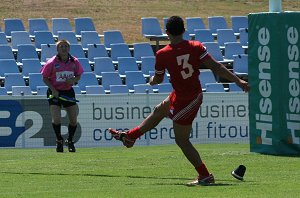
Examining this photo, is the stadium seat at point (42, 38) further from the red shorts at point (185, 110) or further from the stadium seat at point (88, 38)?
the red shorts at point (185, 110)

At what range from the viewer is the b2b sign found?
22.4 meters

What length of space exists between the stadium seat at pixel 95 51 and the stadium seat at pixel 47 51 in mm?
1266

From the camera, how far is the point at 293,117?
59.7 ft

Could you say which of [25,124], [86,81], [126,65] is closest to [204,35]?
[126,65]

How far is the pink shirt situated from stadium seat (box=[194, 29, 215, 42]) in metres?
13.0

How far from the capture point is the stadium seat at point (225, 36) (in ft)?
107

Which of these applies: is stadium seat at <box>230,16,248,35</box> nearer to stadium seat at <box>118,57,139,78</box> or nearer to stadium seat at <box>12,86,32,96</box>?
stadium seat at <box>118,57,139,78</box>

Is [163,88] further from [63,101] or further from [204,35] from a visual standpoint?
[63,101]

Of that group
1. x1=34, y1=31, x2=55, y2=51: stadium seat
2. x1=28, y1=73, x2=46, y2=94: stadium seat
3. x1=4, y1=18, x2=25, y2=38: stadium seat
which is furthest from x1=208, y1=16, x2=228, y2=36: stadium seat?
x1=28, y1=73, x2=46, y2=94: stadium seat

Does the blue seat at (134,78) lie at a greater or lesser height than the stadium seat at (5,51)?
lesser

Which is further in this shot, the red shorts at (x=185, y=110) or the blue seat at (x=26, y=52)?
the blue seat at (x=26, y=52)

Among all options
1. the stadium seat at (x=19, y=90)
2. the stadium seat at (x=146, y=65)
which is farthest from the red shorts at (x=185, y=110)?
the stadium seat at (x=146, y=65)

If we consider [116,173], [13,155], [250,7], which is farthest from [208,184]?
[250,7]

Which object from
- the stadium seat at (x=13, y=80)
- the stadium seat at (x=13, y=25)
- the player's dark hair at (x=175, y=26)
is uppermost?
the player's dark hair at (x=175, y=26)
